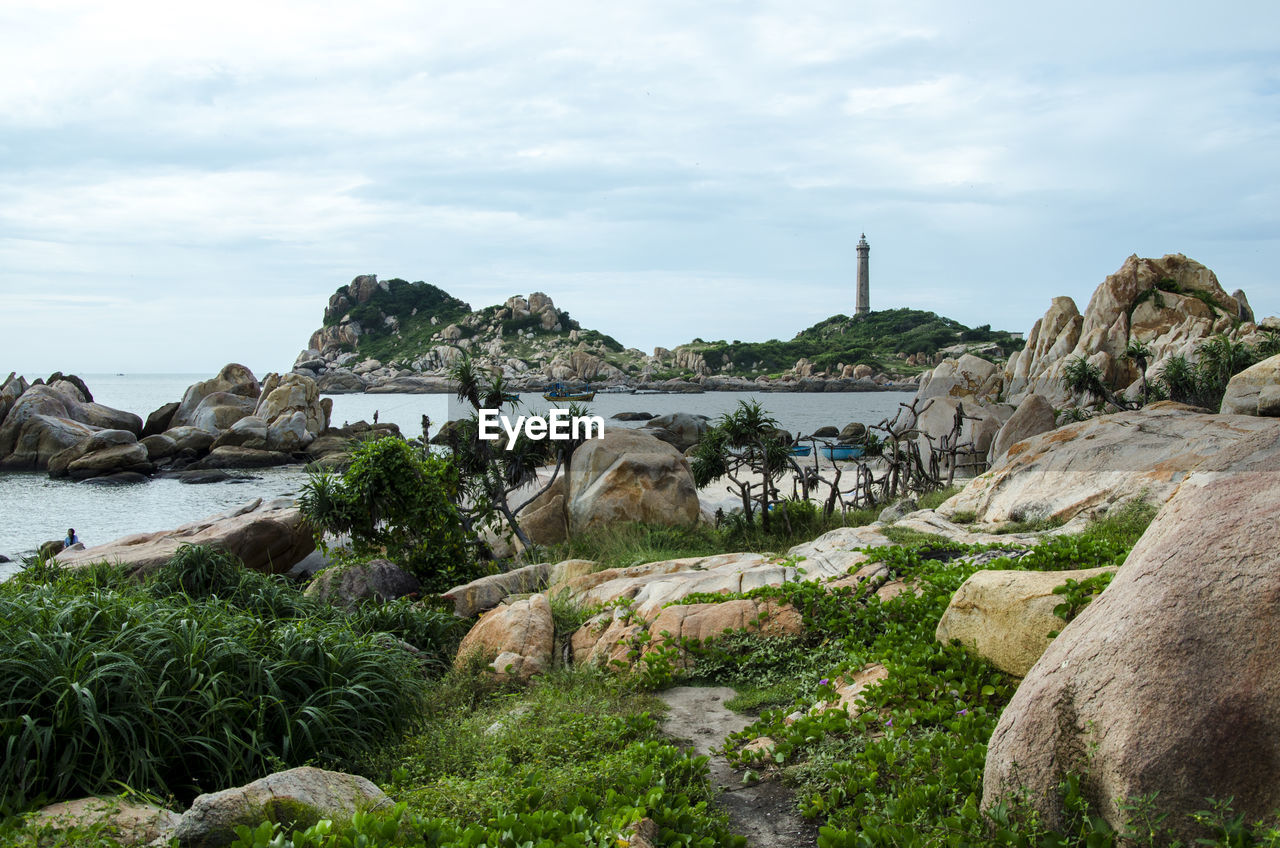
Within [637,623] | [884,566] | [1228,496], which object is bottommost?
[637,623]

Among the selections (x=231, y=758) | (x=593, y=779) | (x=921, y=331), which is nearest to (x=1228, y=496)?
(x=593, y=779)

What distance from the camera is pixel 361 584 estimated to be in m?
13.6

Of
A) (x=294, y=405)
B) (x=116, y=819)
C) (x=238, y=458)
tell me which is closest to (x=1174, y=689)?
(x=116, y=819)

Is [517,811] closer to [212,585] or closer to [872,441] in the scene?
[212,585]

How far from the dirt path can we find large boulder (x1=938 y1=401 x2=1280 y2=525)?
995 cm

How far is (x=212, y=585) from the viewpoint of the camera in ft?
40.3

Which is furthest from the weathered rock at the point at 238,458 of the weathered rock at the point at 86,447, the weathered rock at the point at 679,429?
the weathered rock at the point at 679,429

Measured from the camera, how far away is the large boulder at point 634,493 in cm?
2097

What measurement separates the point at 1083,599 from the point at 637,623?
523cm

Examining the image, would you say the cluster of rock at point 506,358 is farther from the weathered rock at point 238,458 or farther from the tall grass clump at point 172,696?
the tall grass clump at point 172,696

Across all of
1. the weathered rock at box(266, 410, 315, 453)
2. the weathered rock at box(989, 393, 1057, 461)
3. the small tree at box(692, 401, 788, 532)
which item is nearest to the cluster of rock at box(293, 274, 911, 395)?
the weathered rock at box(266, 410, 315, 453)

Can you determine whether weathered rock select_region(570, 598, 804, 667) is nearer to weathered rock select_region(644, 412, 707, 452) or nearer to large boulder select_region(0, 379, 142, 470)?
weathered rock select_region(644, 412, 707, 452)

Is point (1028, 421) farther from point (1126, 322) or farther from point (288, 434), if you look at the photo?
point (288, 434)

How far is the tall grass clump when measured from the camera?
17.6 feet
